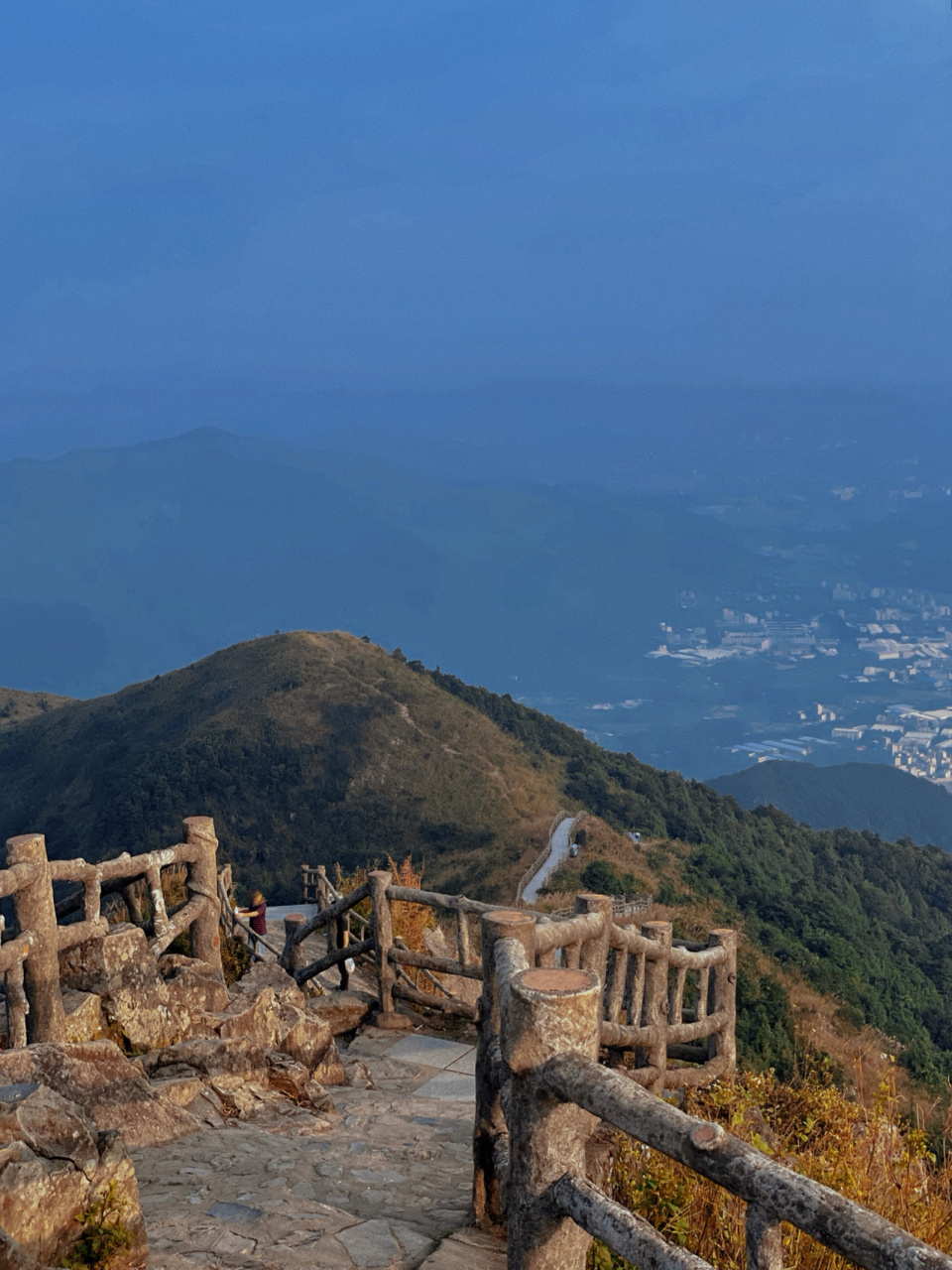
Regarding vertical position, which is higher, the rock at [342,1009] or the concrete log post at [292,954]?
the concrete log post at [292,954]

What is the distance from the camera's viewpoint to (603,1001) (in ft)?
21.2

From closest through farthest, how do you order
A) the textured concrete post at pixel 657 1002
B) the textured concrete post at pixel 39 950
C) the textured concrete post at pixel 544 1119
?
1. the textured concrete post at pixel 544 1119
2. the textured concrete post at pixel 657 1002
3. the textured concrete post at pixel 39 950

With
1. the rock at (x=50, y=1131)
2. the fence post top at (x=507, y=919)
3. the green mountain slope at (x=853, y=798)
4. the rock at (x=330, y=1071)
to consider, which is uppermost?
the fence post top at (x=507, y=919)

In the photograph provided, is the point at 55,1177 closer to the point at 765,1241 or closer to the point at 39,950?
the point at 765,1241

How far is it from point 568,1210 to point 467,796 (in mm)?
54180

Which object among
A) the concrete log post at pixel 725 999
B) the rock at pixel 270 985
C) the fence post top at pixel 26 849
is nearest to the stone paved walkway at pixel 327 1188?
the rock at pixel 270 985

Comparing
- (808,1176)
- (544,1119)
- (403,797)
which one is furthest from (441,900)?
(403,797)

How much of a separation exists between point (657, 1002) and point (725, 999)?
108cm

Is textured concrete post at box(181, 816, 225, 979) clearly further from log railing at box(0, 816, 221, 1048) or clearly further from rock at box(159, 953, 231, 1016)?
rock at box(159, 953, 231, 1016)

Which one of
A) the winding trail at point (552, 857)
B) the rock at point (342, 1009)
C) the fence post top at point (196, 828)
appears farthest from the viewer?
the winding trail at point (552, 857)

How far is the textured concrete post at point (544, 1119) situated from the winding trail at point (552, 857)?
30.5 metres

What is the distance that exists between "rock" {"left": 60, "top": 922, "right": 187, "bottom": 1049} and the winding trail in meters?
26.0

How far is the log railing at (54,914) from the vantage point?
7.40m

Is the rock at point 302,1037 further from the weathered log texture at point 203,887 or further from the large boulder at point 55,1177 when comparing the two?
the large boulder at point 55,1177
